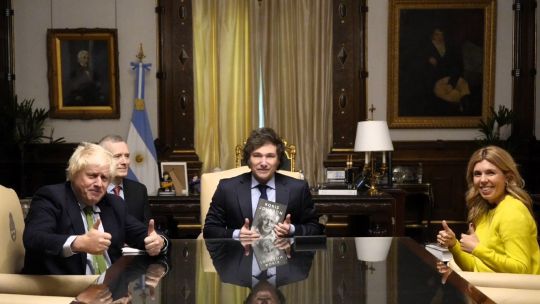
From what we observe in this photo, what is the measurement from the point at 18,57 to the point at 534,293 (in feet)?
25.3

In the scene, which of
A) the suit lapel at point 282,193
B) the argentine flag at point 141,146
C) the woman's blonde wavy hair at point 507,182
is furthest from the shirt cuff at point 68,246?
the argentine flag at point 141,146

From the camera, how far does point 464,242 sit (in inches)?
127

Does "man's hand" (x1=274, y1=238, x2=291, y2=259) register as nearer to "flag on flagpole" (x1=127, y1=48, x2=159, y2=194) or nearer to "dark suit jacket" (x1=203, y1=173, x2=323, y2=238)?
"dark suit jacket" (x1=203, y1=173, x2=323, y2=238)

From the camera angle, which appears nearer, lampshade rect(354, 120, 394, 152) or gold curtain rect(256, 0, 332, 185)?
lampshade rect(354, 120, 394, 152)

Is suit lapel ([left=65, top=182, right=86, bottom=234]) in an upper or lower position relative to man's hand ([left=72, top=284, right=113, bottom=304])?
upper

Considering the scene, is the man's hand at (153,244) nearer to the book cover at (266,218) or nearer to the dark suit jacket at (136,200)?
the book cover at (266,218)

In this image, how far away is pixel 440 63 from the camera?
8789 mm

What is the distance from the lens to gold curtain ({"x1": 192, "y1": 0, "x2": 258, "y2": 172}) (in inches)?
340

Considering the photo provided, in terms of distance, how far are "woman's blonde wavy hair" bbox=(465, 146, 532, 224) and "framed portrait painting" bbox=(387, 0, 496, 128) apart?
17.4 ft

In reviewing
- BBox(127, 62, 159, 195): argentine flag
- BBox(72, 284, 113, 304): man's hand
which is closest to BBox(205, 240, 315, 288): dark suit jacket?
BBox(72, 284, 113, 304): man's hand

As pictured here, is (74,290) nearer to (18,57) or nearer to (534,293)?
(534,293)

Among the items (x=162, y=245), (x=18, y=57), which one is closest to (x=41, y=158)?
(x=18, y=57)

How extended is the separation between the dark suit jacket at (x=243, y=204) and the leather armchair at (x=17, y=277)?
1221 mm

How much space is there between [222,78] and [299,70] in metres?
1.04
